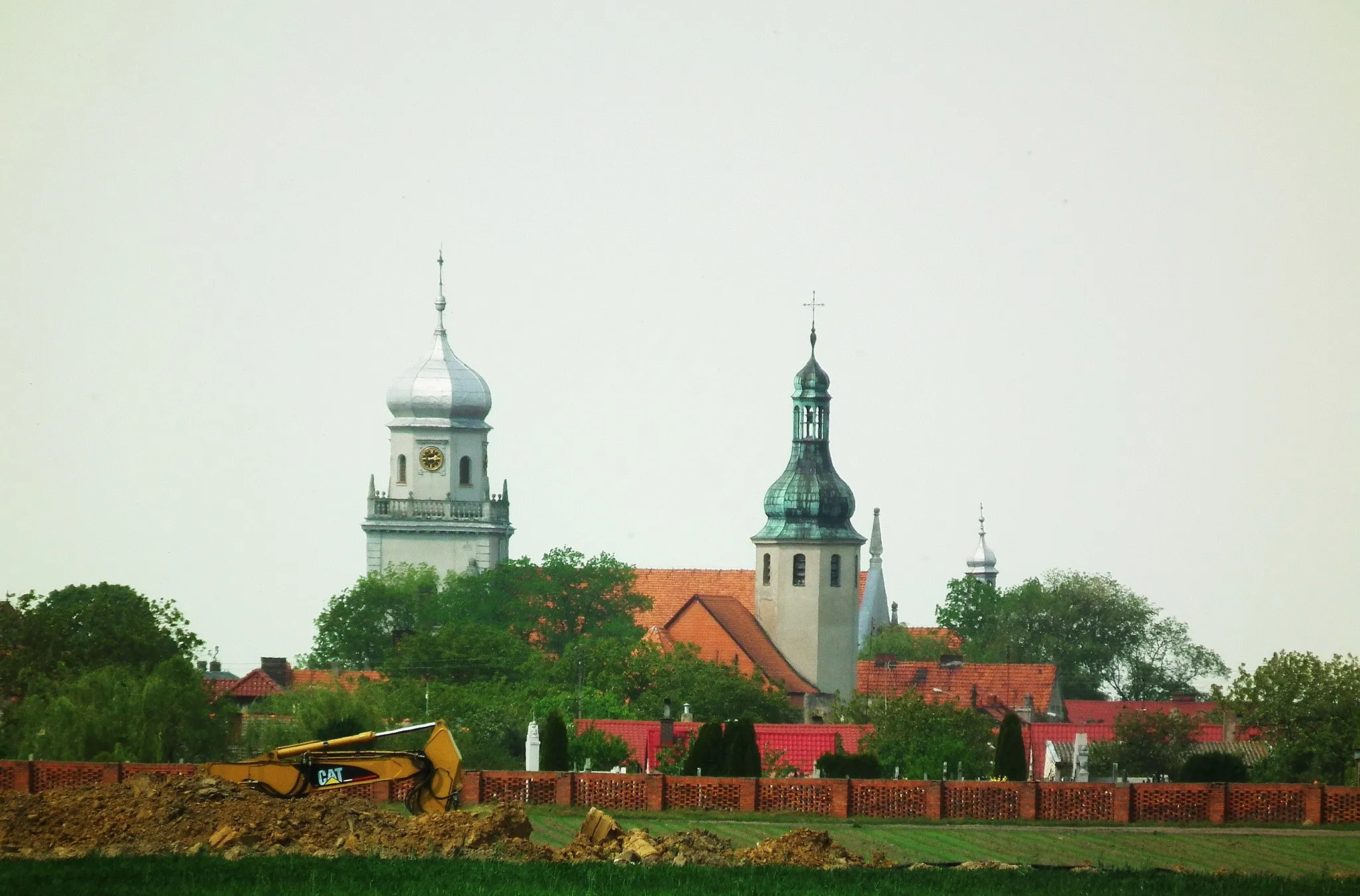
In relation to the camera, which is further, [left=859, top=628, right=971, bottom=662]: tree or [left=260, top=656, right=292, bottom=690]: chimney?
[left=859, top=628, right=971, bottom=662]: tree

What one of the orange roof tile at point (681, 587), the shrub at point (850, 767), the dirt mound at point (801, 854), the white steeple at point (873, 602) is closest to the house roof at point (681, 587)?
the orange roof tile at point (681, 587)

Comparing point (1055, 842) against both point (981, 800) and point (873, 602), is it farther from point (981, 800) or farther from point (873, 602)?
point (873, 602)

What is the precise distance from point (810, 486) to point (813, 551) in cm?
288

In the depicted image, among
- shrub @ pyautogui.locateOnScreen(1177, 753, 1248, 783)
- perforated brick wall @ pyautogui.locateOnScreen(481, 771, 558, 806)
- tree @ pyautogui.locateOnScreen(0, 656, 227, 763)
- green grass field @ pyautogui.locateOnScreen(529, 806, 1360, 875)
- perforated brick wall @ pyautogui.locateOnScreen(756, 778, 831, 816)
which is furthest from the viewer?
tree @ pyautogui.locateOnScreen(0, 656, 227, 763)

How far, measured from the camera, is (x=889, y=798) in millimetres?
54719

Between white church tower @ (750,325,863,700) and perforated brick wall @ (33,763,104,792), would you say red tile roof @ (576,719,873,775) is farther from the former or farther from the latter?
white church tower @ (750,325,863,700)

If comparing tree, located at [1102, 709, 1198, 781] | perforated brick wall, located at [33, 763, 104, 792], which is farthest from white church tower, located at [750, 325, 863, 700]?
perforated brick wall, located at [33, 763, 104, 792]

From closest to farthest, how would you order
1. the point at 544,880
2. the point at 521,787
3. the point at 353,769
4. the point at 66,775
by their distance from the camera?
1. the point at 544,880
2. the point at 353,769
3. the point at 66,775
4. the point at 521,787

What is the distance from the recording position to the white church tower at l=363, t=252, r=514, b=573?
133 m

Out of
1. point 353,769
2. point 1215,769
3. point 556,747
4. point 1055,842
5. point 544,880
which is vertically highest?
point 353,769

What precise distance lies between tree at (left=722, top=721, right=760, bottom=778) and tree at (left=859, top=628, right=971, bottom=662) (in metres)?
77.2

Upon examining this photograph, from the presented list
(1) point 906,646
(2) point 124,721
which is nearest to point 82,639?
(2) point 124,721

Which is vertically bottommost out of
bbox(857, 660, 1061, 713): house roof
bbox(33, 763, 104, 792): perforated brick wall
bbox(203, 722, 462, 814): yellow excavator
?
bbox(33, 763, 104, 792): perforated brick wall

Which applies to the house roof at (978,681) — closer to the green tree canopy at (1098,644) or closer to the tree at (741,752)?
the green tree canopy at (1098,644)
